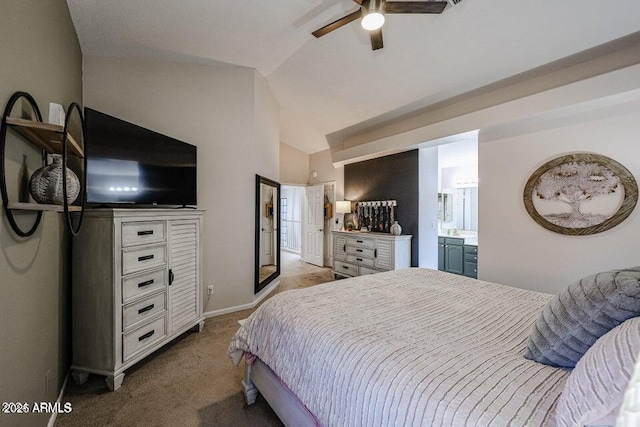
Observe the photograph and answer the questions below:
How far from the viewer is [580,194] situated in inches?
107

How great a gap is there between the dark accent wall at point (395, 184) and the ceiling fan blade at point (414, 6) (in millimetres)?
2641

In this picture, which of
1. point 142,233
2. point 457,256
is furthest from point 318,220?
point 142,233

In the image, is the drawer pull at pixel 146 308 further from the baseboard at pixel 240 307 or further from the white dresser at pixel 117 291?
the baseboard at pixel 240 307

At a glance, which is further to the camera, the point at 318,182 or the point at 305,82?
the point at 318,182

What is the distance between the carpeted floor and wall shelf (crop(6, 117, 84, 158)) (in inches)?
66.1

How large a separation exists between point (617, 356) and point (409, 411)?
573mm

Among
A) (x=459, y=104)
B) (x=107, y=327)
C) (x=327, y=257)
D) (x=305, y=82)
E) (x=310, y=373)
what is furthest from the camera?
(x=327, y=257)

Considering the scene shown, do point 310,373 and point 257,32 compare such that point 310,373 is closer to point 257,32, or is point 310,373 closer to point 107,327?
point 107,327

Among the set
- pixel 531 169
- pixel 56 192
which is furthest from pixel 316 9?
pixel 531 169

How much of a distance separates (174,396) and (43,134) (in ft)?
5.99

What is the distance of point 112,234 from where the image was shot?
201 centimetres

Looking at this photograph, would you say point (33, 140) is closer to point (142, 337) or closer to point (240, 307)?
point (142, 337)

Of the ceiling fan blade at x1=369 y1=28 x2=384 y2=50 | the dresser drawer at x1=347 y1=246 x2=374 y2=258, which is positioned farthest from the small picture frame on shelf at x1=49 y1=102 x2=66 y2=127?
the dresser drawer at x1=347 y1=246 x2=374 y2=258

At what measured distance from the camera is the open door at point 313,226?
6387 millimetres
